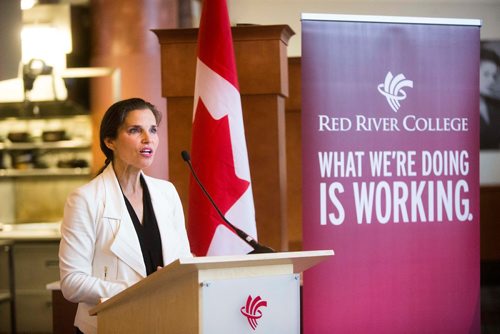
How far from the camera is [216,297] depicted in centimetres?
181

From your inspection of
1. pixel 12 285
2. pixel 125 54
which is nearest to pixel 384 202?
pixel 12 285

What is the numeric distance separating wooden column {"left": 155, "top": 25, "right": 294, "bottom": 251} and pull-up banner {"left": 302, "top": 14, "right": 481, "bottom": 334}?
14cm

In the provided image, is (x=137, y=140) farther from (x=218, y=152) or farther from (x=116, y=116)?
(x=218, y=152)

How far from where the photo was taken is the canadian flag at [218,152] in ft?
11.1

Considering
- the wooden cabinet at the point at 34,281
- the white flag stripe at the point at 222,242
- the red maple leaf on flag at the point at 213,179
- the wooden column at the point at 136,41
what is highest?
the wooden column at the point at 136,41

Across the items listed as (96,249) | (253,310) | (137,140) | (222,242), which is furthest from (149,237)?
(222,242)

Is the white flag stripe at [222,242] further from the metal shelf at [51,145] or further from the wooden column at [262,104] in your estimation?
the metal shelf at [51,145]

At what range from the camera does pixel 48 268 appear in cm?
595

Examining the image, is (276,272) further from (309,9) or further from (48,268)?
(309,9)

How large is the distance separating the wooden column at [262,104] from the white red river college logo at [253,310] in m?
1.88

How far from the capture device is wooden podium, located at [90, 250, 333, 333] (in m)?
1.79

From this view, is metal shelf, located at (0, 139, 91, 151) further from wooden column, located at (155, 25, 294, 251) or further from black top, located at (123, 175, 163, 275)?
black top, located at (123, 175, 163, 275)

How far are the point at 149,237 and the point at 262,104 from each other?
5.27 feet

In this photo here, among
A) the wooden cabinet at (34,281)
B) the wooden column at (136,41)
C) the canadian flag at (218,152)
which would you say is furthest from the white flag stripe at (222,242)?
the wooden column at (136,41)
